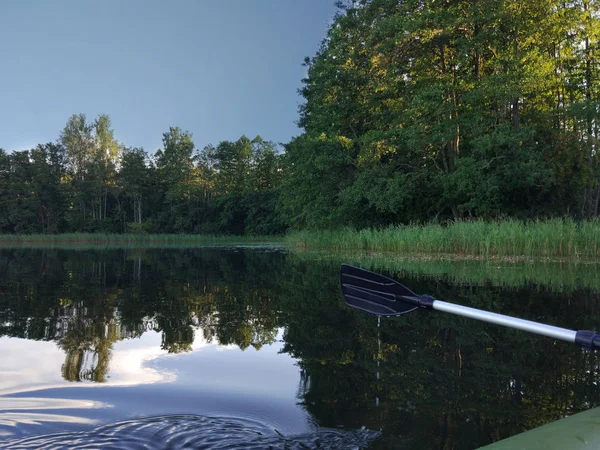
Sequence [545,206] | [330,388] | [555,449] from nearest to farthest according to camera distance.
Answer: [555,449]
[330,388]
[545,206]

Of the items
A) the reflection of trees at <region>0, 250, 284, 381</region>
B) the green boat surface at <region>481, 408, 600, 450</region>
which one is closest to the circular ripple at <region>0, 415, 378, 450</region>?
the green boat surface at <region>481, 408, 600, 450</region>

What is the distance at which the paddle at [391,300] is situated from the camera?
2125 millimetres

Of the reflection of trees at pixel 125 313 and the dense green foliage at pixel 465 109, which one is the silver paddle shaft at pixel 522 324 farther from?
the dense green foliage at pixel 465 109

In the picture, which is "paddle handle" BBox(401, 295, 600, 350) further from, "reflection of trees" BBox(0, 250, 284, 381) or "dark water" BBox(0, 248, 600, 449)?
"reflection of trees" BBox(0, 250, 284, 381)

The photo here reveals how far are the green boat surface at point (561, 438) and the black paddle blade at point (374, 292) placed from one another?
1238mm

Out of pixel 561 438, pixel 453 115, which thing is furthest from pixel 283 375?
pixel 453 115

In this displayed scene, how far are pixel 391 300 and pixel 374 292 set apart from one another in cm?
18

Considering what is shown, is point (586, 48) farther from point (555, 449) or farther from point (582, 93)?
point (555, 449)

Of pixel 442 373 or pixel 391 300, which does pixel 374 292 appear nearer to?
pixel 391 300

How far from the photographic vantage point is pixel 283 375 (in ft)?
12.1

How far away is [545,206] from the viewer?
2009cm

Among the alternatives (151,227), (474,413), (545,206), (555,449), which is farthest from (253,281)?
(151,227)

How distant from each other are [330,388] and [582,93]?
76.9 feet

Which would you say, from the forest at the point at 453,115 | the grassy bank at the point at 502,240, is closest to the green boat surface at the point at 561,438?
the grassy bank at the point at 502,240
